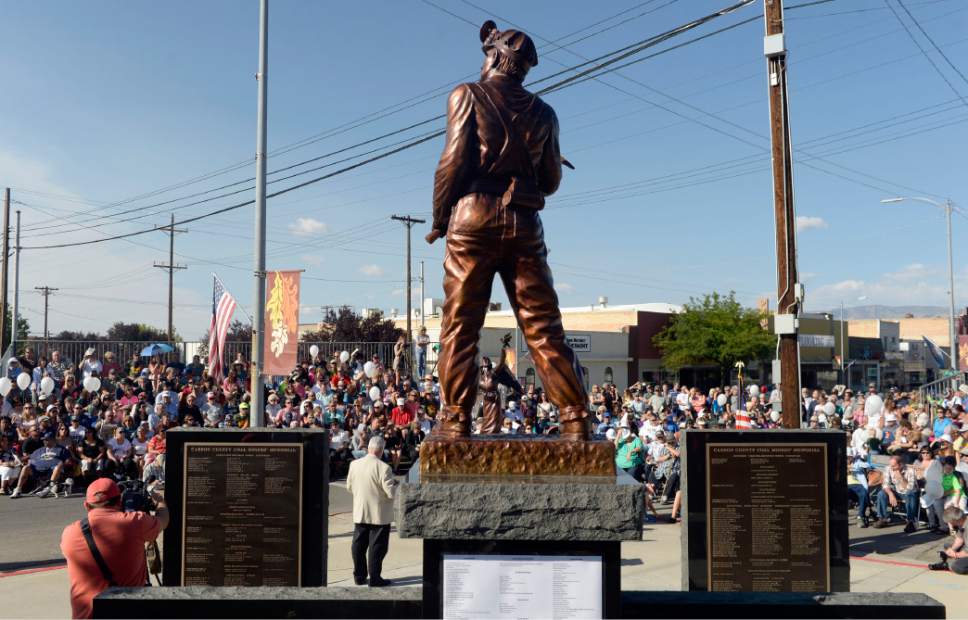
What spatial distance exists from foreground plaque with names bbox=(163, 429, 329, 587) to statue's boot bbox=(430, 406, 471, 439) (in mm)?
1834

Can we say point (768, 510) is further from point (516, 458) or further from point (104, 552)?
point (104, 552)

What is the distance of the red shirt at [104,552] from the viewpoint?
450 centimetres

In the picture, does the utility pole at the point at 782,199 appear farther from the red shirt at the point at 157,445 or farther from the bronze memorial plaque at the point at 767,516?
the red shirt at the point at 157,445

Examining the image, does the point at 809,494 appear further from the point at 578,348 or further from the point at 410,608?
the point at 578,348

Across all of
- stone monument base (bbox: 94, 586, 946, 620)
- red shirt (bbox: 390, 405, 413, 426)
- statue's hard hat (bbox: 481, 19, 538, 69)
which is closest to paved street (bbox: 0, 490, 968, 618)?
stone monument base (bbox: 94, 586, 946, 620)

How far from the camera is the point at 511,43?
441cm

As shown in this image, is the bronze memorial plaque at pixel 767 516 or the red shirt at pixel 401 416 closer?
the bronze memorial plaque at pixel 767 516

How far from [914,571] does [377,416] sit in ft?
32.2

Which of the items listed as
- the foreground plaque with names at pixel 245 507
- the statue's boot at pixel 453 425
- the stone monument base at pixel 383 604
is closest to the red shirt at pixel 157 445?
the foreground plaque with names at pixel 245 507

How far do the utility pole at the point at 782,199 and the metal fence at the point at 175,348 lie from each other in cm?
1543

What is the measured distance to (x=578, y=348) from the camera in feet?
117

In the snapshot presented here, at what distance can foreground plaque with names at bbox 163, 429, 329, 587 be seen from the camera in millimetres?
5582

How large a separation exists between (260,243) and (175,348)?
1438 cm

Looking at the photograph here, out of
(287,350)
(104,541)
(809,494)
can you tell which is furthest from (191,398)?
(809,494)
